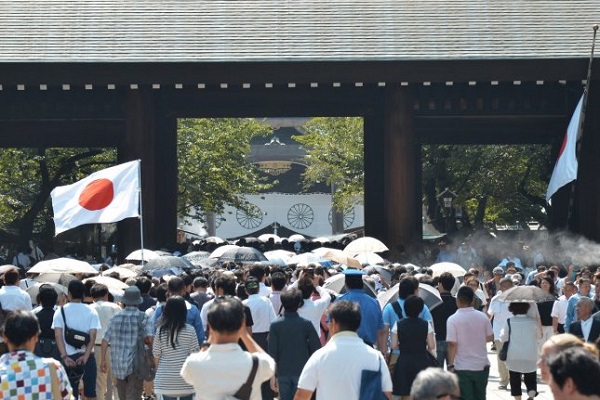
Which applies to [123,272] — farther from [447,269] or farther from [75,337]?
[75,337]

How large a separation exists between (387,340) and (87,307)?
290 centimetres

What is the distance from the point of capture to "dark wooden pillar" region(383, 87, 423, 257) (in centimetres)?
2655

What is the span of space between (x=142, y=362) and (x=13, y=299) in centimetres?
209

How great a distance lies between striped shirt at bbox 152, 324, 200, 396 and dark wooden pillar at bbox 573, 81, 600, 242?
17635 millimetres

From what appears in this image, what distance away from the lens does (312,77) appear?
26.6 metres

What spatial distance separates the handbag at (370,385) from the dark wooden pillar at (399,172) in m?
18.3

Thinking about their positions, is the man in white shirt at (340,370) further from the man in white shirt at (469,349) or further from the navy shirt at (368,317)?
the man in white shirt at (469,349)

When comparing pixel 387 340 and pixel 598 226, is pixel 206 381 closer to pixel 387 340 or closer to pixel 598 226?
pixel 387 340

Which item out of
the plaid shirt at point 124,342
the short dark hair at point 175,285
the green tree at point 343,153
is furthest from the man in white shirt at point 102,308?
the green tree at point 343,153

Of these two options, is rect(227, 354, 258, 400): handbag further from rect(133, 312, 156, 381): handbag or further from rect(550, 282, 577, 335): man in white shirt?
rect(550, 282, 577, 335): man in white shirt

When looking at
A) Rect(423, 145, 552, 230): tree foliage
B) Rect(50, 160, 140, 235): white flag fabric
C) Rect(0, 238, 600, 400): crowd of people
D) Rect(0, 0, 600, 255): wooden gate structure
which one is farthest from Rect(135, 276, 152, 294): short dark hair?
Rect(423, 145, 552, 230): tree foliage

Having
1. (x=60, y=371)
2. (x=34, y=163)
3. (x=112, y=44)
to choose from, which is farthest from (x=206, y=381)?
(x=34, y=163)

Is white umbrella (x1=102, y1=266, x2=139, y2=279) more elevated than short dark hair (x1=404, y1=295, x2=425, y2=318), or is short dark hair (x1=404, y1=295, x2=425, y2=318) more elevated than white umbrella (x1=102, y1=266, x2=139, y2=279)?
short dark hair (x1=404, y1=295, x2=425, y2=318)

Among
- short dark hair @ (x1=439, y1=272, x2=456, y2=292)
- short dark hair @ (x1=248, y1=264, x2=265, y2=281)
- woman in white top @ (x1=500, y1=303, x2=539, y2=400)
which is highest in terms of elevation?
short dark hair @ (x1=248, y1=264, x2=265, y2=281)
